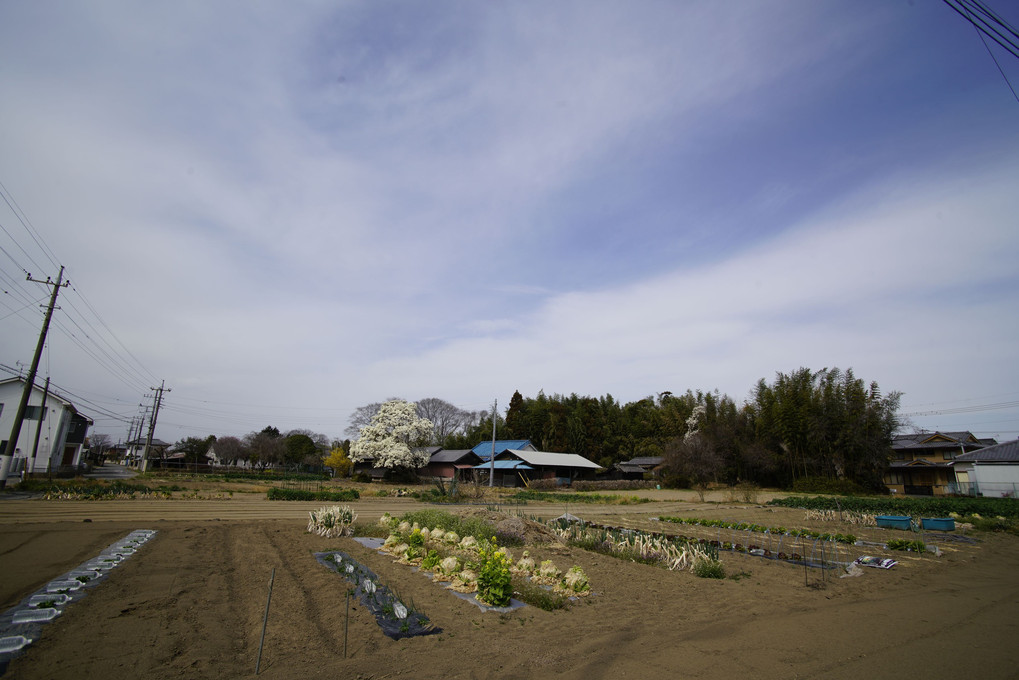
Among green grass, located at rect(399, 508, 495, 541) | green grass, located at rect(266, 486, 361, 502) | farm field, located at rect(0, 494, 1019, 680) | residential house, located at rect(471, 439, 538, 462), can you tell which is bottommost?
farm field, located at rect(0, 494, 1019, 680)

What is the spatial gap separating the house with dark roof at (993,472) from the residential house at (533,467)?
24.6 m

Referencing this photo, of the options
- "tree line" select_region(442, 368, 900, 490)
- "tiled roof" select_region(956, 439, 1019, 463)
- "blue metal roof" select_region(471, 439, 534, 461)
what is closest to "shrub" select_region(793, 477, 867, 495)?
"tree line" select_region(442, 368, 900, 490)

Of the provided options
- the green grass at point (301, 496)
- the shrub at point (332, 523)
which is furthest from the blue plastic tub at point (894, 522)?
the green grass at point (301, 496)

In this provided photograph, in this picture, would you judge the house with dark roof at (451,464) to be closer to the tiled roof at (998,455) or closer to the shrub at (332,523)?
the shrub at (332,523)

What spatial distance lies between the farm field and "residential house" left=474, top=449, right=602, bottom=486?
28.5 meters

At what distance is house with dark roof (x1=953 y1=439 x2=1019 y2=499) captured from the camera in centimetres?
2730

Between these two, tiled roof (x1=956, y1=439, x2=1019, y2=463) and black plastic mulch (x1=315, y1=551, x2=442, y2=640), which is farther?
tiled roof (x1=956, y1=439, x2=1019, y2=463)

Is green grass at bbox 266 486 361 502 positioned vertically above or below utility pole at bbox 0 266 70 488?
below

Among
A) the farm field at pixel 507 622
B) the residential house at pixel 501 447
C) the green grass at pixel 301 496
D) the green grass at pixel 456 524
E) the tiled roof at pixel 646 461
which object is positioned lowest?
the farm field at pixel 507 622

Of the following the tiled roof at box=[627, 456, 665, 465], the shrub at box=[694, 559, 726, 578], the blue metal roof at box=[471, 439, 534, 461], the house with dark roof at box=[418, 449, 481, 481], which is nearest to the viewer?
the shrub at box=[694, 559, 726, 578]

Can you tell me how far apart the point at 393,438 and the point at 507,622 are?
30.7 m

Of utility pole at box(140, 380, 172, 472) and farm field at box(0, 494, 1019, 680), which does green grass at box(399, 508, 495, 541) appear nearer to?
farm field at box(0, 494, 1019, 680)

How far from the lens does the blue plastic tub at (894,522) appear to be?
555 inches

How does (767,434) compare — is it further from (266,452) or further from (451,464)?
(266,452)
